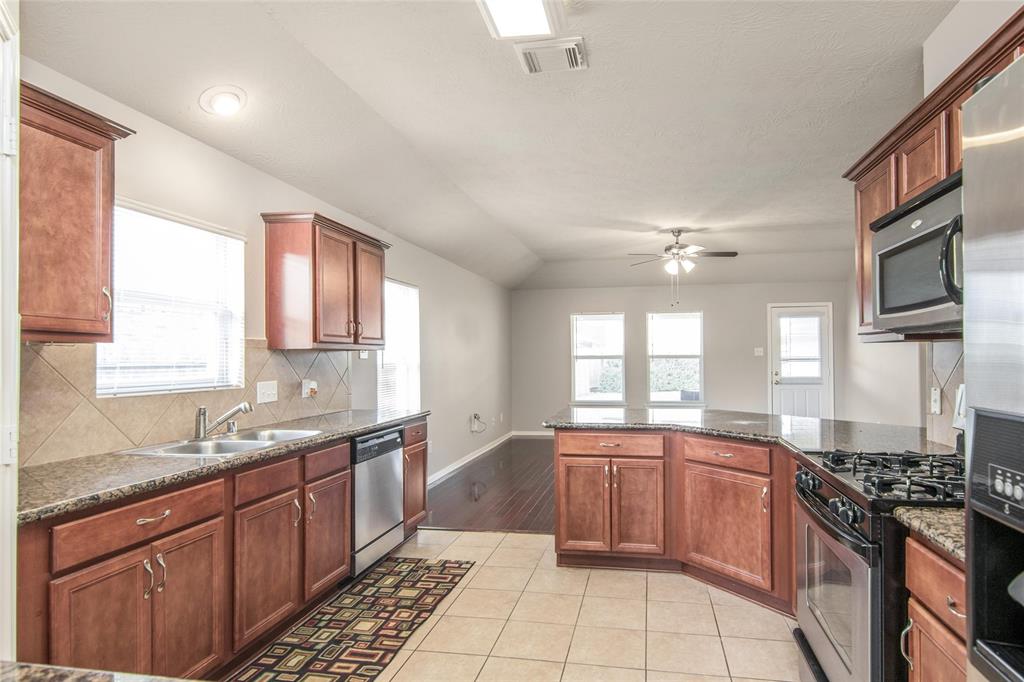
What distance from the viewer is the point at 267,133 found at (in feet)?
10.2

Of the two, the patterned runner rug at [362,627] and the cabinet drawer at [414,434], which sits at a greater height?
the cabinet drawer at [414,434]

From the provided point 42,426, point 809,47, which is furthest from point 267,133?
point 809,47

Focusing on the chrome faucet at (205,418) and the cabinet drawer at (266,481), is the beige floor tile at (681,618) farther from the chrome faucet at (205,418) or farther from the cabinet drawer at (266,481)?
the chrome faucet at (205,418)

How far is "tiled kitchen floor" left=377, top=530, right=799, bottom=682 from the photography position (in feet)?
7.80

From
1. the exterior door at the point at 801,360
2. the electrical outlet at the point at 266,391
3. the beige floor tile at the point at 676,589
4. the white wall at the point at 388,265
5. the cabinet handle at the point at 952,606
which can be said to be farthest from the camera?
the exterior door at the point at 801,360

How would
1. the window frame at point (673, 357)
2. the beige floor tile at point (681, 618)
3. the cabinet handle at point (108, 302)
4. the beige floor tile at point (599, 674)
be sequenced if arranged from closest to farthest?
the cabinet handle at point (108, 302), the beige floor tile at point (599, 674), the beige floor tile at point (681, 618), the window frame at point (673, 357)

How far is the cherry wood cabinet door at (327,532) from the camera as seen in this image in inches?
111

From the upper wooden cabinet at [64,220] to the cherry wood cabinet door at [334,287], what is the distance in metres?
1.42

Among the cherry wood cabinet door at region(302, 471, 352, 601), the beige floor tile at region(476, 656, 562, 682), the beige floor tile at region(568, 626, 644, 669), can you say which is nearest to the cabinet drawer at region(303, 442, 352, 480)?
the cherry wood cabinet door at region(302, 471, 352, 601)

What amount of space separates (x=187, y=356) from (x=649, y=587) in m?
2.81

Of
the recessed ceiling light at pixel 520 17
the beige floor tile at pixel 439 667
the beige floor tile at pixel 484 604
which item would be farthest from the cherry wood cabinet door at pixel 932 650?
the recessed ceiling light at pixel 520 17

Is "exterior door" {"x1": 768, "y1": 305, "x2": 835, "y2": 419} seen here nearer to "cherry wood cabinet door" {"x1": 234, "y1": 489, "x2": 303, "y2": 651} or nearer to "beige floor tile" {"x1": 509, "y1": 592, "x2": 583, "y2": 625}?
"beige floor tile" {"x1": 509, "y1": 592, "x2": 583, "y2": 625}

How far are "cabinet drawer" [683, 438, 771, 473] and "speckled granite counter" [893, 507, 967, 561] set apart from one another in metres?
1.37

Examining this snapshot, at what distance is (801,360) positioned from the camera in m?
8.47
